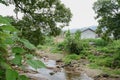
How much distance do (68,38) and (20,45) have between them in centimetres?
3199

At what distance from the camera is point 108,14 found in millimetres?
25531

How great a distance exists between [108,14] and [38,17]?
1293 centimetres

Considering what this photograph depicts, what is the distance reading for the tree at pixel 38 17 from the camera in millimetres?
13898

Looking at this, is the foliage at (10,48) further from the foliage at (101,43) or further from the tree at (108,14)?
the foliage at (101,43)

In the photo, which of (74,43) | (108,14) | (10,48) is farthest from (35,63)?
(74,43)

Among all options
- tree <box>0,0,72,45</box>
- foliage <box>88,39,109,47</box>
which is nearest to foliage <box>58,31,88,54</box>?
foliage <box>88,39,109,47</box>

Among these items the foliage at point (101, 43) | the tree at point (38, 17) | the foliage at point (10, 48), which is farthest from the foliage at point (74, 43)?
the foliage at point (10, 48)

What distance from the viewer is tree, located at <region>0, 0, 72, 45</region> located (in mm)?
13898

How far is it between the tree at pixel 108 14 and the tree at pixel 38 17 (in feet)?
36.6

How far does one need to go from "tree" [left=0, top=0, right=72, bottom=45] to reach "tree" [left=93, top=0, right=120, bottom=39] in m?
11.1

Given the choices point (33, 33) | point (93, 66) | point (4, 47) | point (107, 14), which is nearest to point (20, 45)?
point (4, 47)

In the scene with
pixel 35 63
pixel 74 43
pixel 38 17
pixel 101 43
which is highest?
pixel 101 43

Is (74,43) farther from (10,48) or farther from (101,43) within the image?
(10,48)

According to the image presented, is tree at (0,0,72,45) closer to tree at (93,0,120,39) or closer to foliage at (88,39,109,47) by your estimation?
tree at (93,0,120,39)
